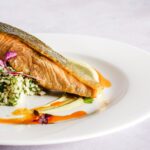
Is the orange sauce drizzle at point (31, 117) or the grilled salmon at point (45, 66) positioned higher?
the grilled salmon at point (45, 66)

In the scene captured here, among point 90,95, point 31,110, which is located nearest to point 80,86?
point 90,95

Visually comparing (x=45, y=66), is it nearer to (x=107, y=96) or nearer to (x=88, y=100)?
(x=88, y=100)

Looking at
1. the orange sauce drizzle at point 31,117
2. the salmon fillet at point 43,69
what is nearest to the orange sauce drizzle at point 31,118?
the orange sauce drizzle at point 31,117

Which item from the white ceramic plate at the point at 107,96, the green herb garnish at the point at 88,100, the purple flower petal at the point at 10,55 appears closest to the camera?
the white ceramic plate at the point at 107,96

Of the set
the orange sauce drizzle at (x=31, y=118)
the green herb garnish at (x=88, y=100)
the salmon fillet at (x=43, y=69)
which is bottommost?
the orange sauce drizzle at (x=31, y=118)

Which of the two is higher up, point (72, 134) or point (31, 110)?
point (31, 110)

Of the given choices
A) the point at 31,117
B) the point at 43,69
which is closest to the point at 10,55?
the point at 43,69

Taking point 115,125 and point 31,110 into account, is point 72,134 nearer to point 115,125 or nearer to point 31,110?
point 115,125

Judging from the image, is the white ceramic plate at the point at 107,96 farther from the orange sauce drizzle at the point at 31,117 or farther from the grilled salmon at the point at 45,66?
the grilled salmon at the point at 45,66
